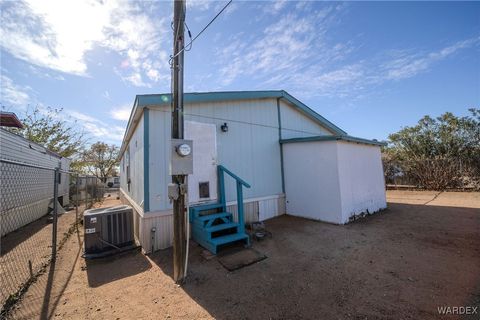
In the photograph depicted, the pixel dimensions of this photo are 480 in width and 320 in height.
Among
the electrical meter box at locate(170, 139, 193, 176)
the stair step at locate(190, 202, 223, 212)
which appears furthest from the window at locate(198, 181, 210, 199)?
the electrical meter box at locate(170, 139, 193, 176)

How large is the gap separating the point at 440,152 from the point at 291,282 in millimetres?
14324

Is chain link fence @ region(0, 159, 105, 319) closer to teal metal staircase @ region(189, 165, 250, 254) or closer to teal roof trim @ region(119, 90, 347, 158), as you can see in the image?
teal roof trim @ region(119, 90, 347, 158)

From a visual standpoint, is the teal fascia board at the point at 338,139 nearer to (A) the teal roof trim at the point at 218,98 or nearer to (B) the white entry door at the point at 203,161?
(A) the teal roof trim at the point at 218,98

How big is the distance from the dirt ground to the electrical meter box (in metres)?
1.66

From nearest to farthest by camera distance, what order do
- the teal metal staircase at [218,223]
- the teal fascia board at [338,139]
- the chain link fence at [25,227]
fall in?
the chain link fence at [25,227], the teal metal staircase at [218,223], the teal fascia board at [338,139]

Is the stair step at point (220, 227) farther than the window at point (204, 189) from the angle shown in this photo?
No

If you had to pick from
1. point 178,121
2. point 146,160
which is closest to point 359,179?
point 178,121

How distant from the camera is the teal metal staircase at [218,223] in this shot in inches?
160

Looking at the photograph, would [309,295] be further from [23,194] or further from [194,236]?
[23,194]

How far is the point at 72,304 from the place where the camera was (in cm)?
271

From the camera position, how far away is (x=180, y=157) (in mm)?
3062

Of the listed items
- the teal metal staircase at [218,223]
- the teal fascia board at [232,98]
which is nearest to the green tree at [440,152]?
the teal fascia board at [232,98]

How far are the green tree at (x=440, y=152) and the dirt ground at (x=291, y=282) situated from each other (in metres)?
8.09

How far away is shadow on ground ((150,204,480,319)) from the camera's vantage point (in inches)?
95.1
